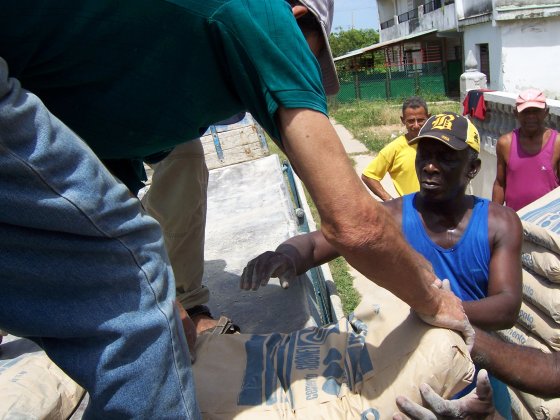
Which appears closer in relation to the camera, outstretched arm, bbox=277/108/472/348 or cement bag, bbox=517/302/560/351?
outstretched arm, bbox=277/108/472/348

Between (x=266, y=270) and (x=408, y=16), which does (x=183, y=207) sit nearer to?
(x=266, y=270)

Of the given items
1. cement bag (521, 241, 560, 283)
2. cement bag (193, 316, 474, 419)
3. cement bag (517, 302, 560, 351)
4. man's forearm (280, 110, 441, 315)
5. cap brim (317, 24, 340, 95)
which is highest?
cap brim (317, 24, 340, 95)

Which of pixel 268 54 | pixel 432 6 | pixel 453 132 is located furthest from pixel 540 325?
pixel 432 6

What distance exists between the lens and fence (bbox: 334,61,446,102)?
23.0 m

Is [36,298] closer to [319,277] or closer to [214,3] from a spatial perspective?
[214,3]

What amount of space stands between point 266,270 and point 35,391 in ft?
2.99

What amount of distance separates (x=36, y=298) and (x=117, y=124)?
1.78 feet

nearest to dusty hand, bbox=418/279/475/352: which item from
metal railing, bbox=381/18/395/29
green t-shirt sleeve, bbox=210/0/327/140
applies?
green t-shirt sleeve, bbox=210/0/327/140

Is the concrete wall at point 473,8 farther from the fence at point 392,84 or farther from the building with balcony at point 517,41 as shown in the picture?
the fence at point 392,84

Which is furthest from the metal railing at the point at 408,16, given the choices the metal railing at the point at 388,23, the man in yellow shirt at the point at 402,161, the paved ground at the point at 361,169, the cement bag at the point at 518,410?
the cement bag at the point at 518,410

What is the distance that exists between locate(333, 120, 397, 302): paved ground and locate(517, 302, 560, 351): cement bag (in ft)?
4.61

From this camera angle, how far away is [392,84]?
2312cm

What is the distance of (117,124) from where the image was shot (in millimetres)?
1479

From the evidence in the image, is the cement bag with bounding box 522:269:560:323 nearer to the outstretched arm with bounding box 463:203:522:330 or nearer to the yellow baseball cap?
the outstretched arm with bounding box 463:203:522:330
